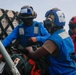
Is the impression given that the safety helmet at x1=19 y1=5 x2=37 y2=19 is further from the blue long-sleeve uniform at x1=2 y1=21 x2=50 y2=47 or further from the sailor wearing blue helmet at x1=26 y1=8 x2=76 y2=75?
the sailor wearing blue helmet at x1=26 y1=8 x2=76 y2=75

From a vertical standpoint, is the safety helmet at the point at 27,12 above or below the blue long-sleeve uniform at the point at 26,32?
above

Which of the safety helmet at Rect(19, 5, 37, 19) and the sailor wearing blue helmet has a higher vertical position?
the safety helmet at Rect(19, 5, 37, 19)

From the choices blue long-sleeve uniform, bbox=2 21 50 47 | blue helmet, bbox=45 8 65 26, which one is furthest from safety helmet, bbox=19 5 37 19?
blue helmet, bbox=45 8 65 26

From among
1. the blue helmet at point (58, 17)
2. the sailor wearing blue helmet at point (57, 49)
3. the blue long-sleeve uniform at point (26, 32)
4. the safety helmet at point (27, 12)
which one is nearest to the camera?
the sailor wearing blue helmet at point (57, 49)

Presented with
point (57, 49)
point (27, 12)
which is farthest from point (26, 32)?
point (57, 49)

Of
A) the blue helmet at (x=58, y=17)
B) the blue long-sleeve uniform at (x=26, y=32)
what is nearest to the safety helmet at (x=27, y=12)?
the blue long-sleeve uniform at (x=26, y=32)

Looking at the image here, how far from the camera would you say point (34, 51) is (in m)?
3.72

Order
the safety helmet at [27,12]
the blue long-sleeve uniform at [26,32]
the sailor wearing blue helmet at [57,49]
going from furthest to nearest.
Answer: the blue long-sleeve uniform at [26,32] < the safety helmet at [27,12] < the sailor wearing blue helmet at [57,49]

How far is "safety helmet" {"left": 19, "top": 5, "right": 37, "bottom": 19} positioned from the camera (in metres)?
4.61

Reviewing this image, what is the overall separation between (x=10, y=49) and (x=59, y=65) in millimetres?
1087

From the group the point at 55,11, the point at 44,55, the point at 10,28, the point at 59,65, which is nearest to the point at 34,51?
the point at 44,55

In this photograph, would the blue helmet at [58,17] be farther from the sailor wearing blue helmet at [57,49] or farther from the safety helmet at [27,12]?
the safety helmet at [27,12]

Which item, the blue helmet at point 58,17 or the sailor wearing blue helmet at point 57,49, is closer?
the sailor wearing blue helmet at point 57,49

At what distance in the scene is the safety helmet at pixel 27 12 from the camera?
15.1 feet
